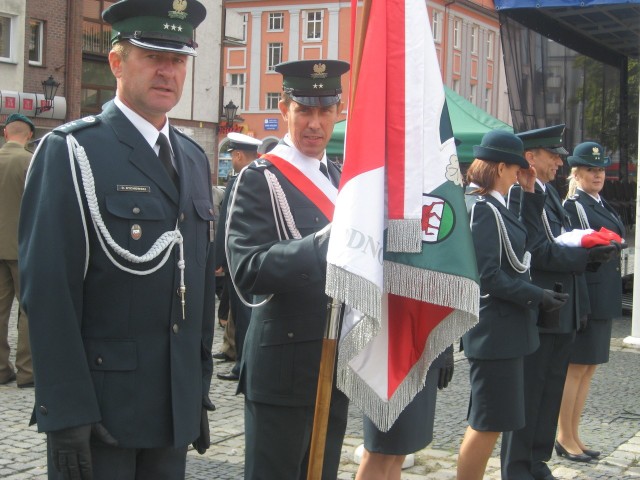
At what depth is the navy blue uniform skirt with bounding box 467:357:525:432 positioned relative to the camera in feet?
15.8

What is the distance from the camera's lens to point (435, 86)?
10.7ft

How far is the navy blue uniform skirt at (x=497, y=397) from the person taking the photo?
4.82 m

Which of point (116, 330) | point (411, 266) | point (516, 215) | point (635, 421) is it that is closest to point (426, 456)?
point (516, 215)

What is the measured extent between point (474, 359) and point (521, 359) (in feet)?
0.81

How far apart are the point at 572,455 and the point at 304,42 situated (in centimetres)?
4996

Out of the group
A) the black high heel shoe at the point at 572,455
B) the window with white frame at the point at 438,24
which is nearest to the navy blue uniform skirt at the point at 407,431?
the black high heel shoe at the point at 572,455

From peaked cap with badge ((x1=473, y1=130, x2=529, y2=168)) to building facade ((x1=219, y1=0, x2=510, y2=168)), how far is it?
46859 mm

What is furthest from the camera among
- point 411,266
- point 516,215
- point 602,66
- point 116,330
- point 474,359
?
point 602,66

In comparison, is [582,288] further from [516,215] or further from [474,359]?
[474,359]

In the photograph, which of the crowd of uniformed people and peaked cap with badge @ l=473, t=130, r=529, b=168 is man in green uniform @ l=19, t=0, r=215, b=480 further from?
peaked cap with badge @ l=473, t=130, r=529, b=168

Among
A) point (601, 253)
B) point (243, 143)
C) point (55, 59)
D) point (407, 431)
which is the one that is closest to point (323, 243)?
point (407, 431)

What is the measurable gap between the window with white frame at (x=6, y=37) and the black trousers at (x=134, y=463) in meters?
25.4

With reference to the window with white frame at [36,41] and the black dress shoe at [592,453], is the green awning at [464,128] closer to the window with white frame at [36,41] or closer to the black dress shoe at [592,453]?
the black dress shoe at [592,453]

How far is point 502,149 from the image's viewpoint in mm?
4984
